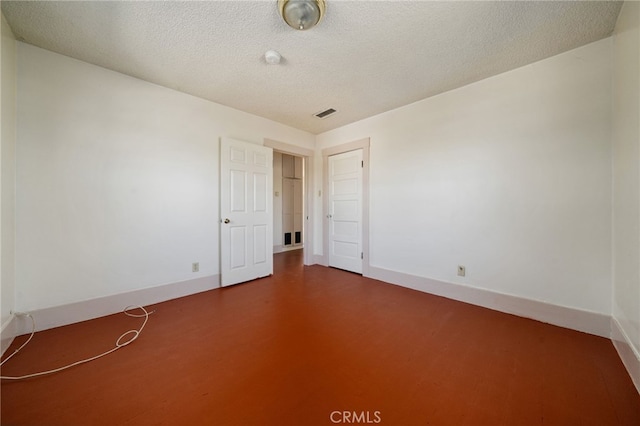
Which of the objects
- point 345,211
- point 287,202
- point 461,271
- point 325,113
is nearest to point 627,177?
point 461,271

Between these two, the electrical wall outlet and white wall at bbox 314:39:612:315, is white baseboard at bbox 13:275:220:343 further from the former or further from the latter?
the electrical wall outlet

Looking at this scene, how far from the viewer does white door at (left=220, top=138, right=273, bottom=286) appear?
321 cm

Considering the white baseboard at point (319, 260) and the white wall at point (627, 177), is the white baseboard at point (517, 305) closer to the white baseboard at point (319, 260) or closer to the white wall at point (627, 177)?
the white wall at point (627, 177)

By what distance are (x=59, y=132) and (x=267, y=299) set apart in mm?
2657

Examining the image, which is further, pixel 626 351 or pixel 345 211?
pixel 345 211

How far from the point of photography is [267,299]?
2764 millimetres

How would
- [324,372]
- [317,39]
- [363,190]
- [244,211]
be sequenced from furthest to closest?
[363,190] < [244,211] < [317,39] < [324,372]

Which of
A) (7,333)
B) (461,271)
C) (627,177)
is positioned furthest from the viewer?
(461,271)

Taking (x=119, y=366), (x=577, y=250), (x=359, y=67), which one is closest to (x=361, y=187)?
(x=359, y=67)

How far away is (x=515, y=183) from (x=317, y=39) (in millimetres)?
2419

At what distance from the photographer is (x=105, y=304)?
2.34 m

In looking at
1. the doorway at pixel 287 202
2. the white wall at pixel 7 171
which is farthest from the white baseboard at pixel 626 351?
the doorway at pixel 287 202

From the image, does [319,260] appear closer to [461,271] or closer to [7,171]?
[461,271]

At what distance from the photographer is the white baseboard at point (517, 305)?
1982 millimetres
